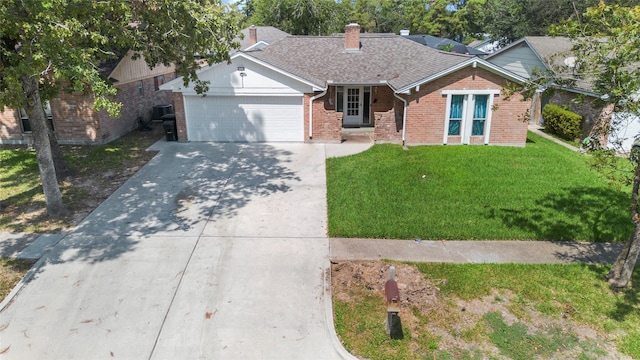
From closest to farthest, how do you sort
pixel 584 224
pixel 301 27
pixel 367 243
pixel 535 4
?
pixel 367 243
pixel 584 224
pixel 301 27
pixel 535 4

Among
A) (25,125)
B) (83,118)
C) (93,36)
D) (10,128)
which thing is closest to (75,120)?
(83,118)

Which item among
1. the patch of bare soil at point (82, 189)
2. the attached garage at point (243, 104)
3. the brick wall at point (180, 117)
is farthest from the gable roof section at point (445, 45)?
the patch of bare soil at point (82, 189)

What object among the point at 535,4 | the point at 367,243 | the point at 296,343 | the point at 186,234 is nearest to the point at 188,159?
the point at 186,234

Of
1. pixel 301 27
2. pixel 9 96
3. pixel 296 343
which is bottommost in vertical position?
pixel 296 343

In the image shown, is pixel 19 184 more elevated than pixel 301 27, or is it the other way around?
pixel 301 27

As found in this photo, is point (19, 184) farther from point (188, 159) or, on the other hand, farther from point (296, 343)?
point (296, 343)

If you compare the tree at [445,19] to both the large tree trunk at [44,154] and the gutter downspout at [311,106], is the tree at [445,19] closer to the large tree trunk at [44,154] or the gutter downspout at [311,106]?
the gutter downspout at [311,106]
